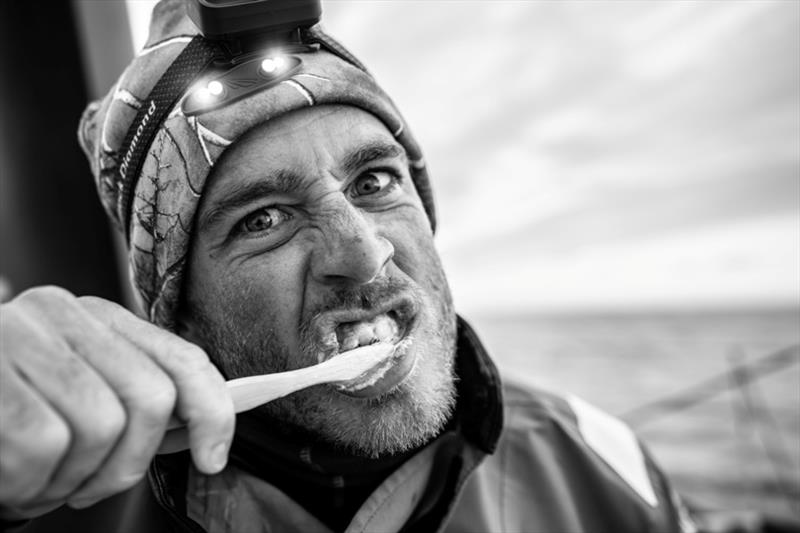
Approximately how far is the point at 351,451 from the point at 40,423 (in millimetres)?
917

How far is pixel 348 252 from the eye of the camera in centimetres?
145

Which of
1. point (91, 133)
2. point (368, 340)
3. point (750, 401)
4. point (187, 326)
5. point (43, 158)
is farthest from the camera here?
point (750, 401)

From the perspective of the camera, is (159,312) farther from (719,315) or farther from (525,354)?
(719,315)

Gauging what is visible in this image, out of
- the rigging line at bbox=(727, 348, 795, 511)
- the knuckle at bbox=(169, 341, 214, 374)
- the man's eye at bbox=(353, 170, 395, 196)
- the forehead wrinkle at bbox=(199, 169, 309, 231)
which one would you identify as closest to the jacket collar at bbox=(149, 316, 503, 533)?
the man's eye at bbox=(353, 170, 395, 196)

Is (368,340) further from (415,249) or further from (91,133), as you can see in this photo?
(91,133)

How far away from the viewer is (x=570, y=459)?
1.97 m

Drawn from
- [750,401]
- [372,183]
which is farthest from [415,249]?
[750,401]

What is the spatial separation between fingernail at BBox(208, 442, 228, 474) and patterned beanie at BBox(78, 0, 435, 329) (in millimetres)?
877

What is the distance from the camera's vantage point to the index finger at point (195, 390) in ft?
2.64

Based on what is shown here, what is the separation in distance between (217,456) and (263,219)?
861 mm

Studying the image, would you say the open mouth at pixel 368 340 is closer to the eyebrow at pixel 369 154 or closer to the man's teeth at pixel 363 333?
Result: the man's teeth at pixel 363 333

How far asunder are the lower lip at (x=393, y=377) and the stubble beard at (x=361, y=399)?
0.02 meters

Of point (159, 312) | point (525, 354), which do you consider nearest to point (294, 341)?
point (159, 312)

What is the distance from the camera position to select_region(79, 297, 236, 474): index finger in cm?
81
